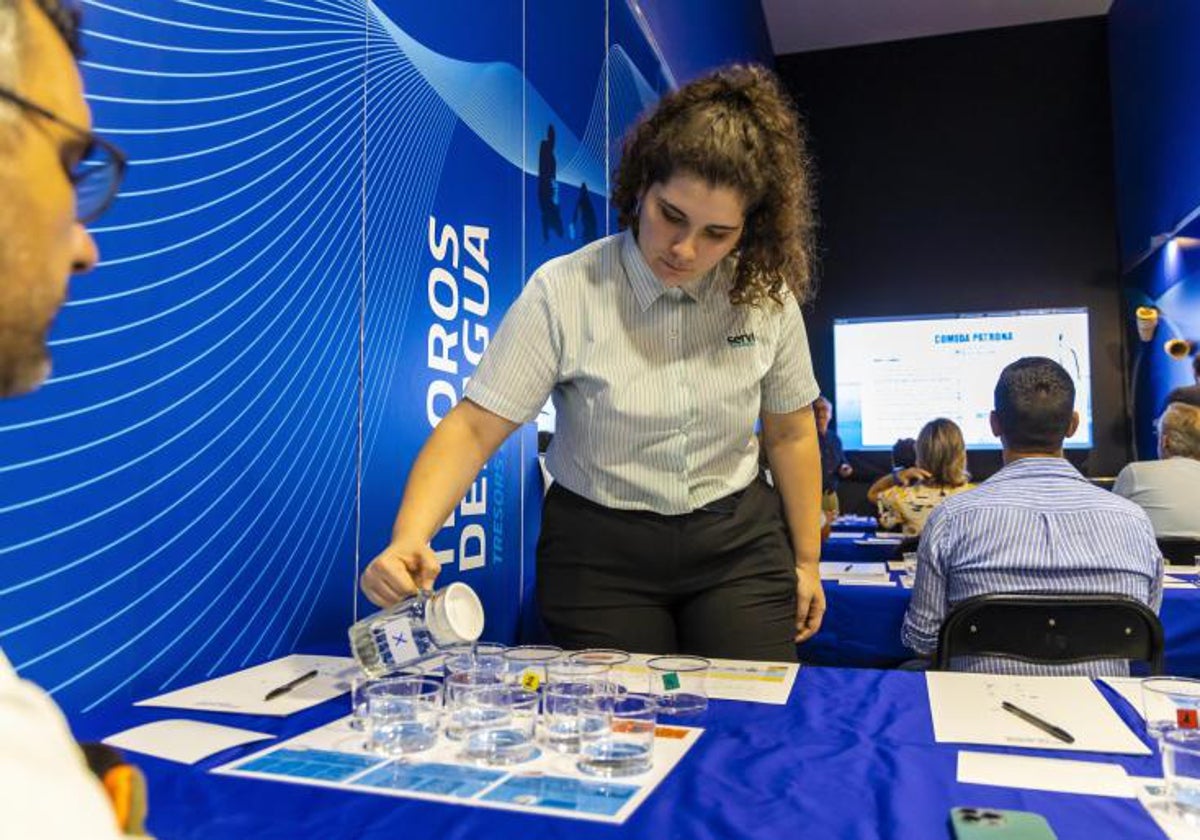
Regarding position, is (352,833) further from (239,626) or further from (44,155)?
(239,626)

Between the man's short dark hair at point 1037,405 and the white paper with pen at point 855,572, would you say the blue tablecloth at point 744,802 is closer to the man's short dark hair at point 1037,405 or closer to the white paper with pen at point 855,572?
the man's short dark hair at point 1037,405

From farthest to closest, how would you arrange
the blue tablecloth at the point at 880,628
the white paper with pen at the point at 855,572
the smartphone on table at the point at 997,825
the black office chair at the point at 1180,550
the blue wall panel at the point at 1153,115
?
the blue wall panel at the point at 1153,115 → the black office chair at the point at 1180,550 → the white paper with pen at the point at 855,572 → the blue tablecloth at the point at 880,628 → the smartphone on table at the point at 997,825

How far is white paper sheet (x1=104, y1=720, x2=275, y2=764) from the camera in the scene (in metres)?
0.95

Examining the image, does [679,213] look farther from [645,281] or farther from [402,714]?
[402,714]

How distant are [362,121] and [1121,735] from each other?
1678mm

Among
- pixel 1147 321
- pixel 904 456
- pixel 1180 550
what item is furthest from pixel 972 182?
pixel 1180 550

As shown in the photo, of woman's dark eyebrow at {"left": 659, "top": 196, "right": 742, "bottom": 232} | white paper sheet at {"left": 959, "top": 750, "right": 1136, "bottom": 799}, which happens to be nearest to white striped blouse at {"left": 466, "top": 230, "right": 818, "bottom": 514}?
woman's dark eyebrow at {"left": 659, "top": 196, "right": 742, "bottom": 232}

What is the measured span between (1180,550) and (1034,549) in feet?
5.54

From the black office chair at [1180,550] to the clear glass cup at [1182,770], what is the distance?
263cm

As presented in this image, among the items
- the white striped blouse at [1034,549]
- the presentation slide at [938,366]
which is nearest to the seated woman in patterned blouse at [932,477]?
the white striped blouse at [1034,549]

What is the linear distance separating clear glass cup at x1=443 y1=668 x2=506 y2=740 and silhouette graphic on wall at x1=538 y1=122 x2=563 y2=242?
1.96m

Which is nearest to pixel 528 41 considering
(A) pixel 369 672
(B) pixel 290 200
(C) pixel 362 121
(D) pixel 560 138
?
(D) pixel 560 138

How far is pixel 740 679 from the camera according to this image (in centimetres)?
128

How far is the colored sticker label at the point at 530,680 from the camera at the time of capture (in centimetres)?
114
